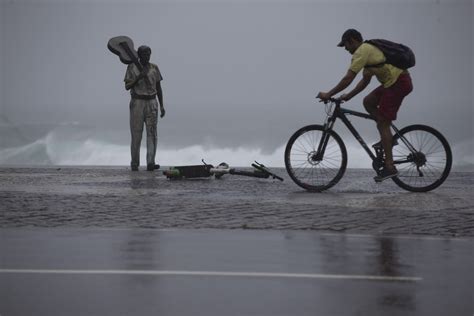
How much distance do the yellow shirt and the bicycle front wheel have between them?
0.85 metres

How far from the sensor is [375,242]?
27.9 feet

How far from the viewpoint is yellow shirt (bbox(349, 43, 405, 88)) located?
1257cm

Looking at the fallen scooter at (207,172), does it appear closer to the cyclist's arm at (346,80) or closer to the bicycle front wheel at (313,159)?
the bicycle front wheel at (313,159)

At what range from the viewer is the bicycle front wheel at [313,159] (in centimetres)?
1314

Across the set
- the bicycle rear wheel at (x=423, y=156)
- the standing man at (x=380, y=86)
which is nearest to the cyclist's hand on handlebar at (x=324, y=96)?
the standing man at (x=380, y=86)

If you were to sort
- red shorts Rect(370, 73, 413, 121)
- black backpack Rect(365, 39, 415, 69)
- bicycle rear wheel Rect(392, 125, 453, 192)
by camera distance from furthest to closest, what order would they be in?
bicycle rear wheel Rect(392, 125, 453, 192) → red shorts Rect(370, 73, 413, 121) → black backpack Rect(365, 39, 415, 69)

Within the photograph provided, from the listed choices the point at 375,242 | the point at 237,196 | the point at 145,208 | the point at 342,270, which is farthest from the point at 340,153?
the point at 342,270

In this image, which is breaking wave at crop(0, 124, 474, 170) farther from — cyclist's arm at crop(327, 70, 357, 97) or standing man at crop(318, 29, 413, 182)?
cyclist's arm at crop(327, 70, 357, 97)

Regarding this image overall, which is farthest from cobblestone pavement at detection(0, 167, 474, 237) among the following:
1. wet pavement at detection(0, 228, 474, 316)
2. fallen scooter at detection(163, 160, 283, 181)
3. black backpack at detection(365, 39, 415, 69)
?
black backpack at detection(365, 39, 415, 69)

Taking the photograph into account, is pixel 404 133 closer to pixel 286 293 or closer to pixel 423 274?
pixel 423 274

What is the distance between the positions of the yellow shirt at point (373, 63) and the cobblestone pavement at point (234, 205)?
52.0 inches

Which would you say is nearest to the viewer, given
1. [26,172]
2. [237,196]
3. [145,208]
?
[145,208]

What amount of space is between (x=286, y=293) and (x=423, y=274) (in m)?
1.11

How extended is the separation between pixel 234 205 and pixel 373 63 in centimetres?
243
